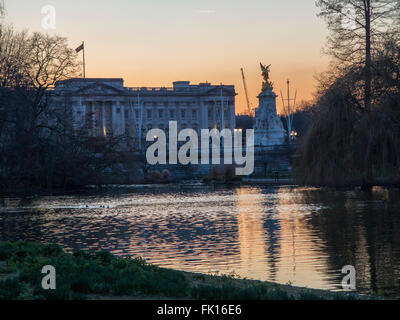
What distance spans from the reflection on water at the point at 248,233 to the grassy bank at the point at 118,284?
240cm

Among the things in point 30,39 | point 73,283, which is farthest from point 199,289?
point 30,39

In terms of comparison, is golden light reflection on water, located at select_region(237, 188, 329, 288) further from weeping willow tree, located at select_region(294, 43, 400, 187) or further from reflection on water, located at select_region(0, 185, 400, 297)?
weeping willow tree, located at select_region(294, 43, 400, 187)

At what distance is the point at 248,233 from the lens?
2716 cm

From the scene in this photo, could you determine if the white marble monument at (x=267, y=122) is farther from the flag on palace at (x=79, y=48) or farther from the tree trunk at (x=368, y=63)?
the tree trunk at (x=368, y=63)

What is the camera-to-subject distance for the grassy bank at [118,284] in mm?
13016

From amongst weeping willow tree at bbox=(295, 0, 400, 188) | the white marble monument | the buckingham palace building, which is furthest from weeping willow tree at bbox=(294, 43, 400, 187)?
the buckingham palace building

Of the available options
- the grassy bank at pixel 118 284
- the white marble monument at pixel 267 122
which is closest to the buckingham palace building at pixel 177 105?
the white marble monument at pixel 267 122

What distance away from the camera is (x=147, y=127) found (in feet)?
604

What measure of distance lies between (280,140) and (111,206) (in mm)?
63834

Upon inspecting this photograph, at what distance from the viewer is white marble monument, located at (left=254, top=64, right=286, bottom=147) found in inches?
4082

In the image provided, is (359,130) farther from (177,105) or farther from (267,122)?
(177,105)

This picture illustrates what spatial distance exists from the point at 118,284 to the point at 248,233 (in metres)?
13.8

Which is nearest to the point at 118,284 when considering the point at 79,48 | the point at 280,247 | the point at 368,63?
the point at 280,247

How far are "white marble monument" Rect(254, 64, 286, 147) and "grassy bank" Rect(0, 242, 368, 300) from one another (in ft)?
286
